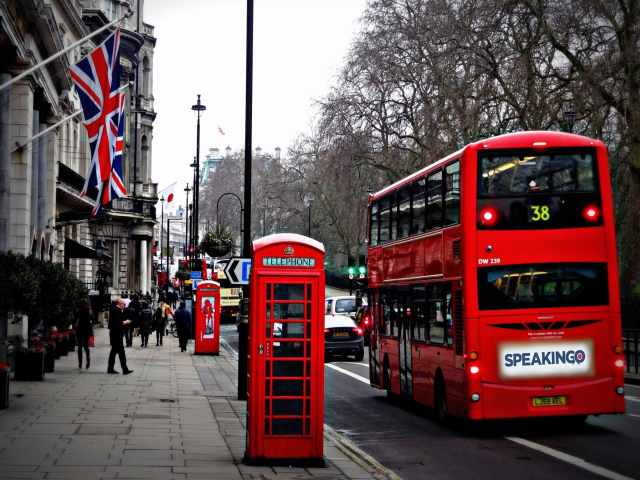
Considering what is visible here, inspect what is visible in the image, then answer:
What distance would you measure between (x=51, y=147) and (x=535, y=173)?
24358 mm

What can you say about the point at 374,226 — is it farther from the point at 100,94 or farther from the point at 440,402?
the point at 100,94

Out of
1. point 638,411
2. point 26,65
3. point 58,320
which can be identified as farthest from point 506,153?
point 26,65

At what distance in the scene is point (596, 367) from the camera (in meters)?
15.8

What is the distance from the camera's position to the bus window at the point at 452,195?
1623 cm

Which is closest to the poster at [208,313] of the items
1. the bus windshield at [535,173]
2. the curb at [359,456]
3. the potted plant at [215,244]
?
the curb at [359,456]

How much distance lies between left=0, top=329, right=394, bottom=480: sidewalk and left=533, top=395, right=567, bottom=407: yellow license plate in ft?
A: 8.99

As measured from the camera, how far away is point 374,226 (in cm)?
2308

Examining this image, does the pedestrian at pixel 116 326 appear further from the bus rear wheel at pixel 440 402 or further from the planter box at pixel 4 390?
the bus rear wheel at pixel 440 402

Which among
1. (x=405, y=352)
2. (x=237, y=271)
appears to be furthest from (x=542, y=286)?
(x=237, y=271)

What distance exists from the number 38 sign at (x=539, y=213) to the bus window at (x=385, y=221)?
5.58m

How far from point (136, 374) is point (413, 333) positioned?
1067cm

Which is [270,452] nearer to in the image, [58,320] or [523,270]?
[523,270]

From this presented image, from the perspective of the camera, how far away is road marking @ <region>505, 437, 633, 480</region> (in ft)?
39.0

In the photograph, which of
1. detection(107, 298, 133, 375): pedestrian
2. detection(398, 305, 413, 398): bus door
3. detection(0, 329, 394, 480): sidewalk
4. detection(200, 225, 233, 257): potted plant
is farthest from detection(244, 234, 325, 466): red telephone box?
detection(200, 225, 233, 257): potted plant
